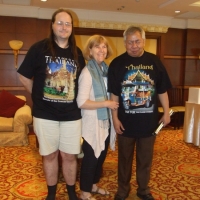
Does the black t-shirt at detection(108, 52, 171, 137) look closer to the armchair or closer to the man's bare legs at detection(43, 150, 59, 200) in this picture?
the man's bare legs at detection(43, 150, 59, 200)

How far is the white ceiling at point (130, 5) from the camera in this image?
15.4 feet

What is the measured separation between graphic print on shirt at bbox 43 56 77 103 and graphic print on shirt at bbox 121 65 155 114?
0.46 meters

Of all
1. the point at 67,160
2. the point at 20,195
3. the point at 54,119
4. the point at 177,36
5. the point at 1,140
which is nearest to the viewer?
the point at 54,119

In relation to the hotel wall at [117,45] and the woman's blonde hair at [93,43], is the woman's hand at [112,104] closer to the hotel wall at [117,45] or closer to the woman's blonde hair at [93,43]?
the woman's blonde hair at [93,43]

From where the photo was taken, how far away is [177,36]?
6324 millimetres

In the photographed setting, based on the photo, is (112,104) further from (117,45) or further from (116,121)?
(117,45)

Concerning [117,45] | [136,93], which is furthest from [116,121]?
[117,45]

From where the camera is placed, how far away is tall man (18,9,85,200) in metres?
1.86

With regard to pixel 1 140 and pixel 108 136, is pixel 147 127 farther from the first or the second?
pixel 1 140

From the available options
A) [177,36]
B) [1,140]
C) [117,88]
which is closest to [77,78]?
[117,88]

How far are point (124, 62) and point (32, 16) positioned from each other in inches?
151

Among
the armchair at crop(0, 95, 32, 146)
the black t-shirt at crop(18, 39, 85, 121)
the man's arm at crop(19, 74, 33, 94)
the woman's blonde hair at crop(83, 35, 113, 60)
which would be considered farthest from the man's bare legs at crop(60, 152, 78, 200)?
the armchair at crop(0, 95, 32, 146)

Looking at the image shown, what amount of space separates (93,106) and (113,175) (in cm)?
130

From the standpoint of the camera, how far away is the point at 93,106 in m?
1.97
